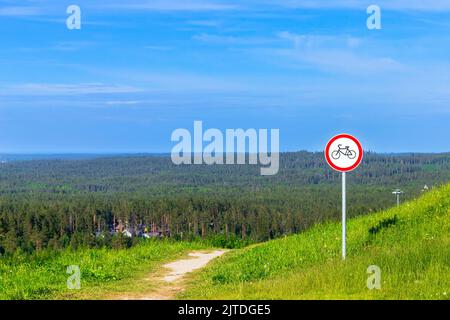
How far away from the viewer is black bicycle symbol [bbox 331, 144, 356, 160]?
17344mm

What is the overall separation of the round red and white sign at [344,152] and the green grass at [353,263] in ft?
8.14

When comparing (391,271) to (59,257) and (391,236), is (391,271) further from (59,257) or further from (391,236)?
(59,257)

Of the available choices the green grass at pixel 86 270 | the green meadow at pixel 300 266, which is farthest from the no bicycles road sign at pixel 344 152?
the green grass at pixel 86 270

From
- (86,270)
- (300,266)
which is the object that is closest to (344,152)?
(300,266)

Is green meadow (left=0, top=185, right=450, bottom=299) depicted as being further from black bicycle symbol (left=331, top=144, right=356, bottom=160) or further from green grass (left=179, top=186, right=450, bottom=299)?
black bicycle symbol (left=331, top=144, right=356, bottom=160)

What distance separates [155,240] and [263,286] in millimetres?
13987

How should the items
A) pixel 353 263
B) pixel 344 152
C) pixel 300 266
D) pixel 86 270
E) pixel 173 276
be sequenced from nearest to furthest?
pixel 353 263, pixel 344 152, pixel 300 266, pixel 86 270, pixel 173 276

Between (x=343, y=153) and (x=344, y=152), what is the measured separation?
0.04 metres

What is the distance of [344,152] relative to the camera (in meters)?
17.4

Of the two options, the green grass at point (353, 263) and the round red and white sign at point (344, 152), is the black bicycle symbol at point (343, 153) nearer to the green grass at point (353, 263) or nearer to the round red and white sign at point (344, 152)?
the round red and white sign at point (344, 152)

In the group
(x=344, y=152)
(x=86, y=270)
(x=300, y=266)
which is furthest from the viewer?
(x=86, y=270)

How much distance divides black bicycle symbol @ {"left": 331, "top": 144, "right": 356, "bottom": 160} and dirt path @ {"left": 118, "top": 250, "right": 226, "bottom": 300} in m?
5.37

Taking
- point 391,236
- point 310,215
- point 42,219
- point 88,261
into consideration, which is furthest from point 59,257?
point 310,215

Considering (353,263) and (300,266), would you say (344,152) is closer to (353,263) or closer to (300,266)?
(353,263)
